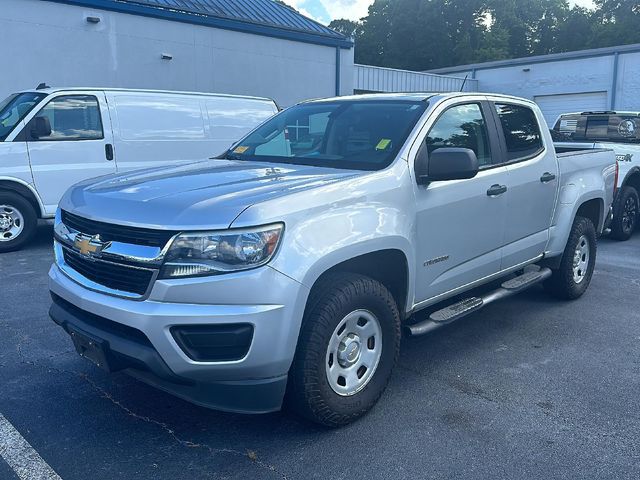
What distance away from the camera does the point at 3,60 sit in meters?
12.2

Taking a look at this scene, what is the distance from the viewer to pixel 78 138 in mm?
8438

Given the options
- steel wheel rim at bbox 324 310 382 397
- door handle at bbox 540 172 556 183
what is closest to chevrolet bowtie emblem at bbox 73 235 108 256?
steel wheel rim at bbox 324 310 382 397

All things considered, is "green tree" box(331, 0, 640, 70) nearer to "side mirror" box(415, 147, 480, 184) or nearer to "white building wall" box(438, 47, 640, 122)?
"white building wall" box(438, 47, 640, 122)

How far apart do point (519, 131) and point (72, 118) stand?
6056 mm

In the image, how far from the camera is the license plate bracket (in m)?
3.04

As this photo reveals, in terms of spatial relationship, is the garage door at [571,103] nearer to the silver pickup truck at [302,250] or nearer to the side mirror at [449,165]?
the silver pickup truck at [302,250]

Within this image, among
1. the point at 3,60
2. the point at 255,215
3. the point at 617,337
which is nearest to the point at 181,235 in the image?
the point at 255,215

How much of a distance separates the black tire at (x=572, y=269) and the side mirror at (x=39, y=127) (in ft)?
21.1

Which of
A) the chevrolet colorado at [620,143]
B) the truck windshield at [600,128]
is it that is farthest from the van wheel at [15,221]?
the truck windshield at [600,128]

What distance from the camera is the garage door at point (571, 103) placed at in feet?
78.2

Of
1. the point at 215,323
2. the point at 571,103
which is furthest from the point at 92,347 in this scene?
the point at 571,103

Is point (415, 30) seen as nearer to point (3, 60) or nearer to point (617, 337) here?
point (3, 60)

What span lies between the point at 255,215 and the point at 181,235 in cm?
36

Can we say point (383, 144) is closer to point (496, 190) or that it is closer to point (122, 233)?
point (496, 190)
